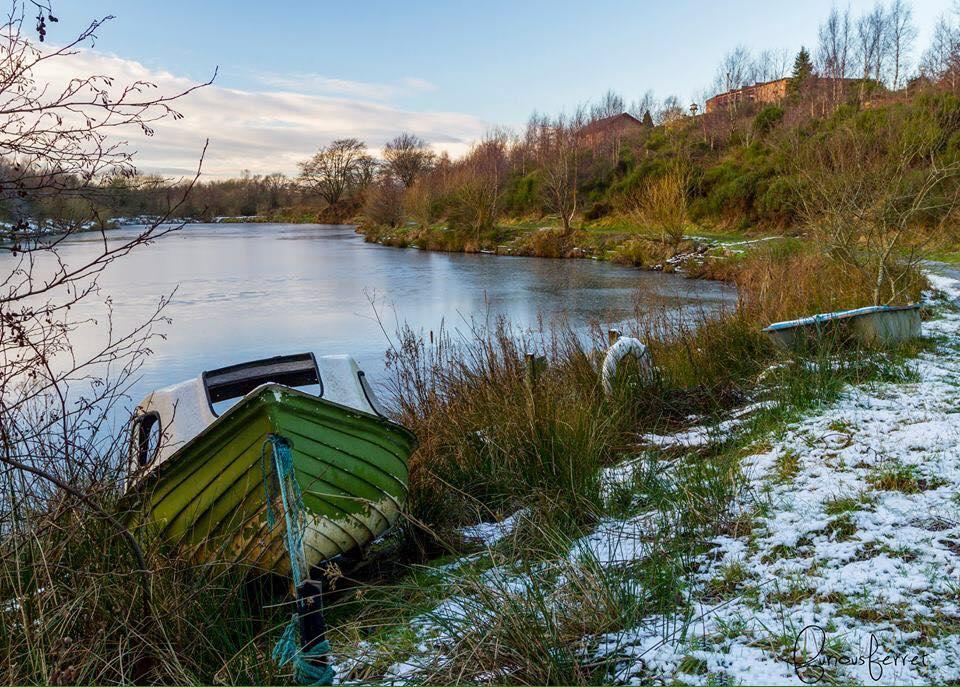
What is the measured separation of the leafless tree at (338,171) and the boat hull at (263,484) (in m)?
68.7

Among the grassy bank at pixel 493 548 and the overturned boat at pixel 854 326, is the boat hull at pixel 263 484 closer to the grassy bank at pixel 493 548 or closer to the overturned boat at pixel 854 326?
the grassy bank at pixel 493 548

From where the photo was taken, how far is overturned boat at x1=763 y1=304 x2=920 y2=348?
6.36 meters

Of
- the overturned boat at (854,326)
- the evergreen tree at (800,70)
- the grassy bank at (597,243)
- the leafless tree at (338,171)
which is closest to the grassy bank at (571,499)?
the overturned boat at (854,326)

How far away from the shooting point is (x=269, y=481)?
3.34m

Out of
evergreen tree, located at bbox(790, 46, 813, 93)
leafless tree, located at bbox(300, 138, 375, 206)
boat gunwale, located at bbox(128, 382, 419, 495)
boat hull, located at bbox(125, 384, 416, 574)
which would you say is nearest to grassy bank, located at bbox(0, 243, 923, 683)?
boat hull, located at bbox(125, 384, 416, 574)

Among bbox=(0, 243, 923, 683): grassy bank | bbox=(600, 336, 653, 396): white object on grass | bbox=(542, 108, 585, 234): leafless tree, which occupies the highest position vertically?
bbox=(542, 108, 585, 234): leafless tree

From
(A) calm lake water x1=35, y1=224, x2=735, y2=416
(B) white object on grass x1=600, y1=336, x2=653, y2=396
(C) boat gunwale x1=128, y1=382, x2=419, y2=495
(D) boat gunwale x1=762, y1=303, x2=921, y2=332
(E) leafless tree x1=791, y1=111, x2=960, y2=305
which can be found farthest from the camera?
(A) calm lake water x1=35, y1=224, x2=735, y2=416

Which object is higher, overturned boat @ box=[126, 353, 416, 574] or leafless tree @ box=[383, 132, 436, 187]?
leafless tree @ box=[383, 132, 436, 187]

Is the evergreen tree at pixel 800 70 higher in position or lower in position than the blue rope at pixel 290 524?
higher

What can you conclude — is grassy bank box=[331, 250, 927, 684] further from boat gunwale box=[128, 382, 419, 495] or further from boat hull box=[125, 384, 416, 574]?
boat gunwale box=[128, 382, 419, 495]

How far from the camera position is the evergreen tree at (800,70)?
39375 millimetres

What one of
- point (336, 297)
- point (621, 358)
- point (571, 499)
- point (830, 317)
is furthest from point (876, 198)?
point (336, 297)

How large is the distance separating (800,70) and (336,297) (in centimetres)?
3735

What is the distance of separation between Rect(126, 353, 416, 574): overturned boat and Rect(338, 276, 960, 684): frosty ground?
2.30 ft
